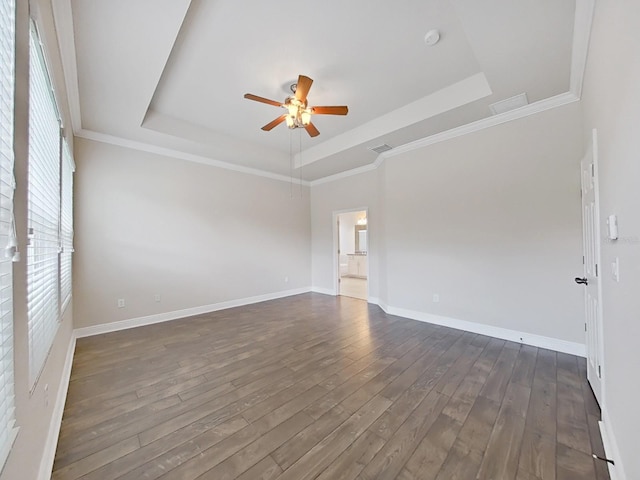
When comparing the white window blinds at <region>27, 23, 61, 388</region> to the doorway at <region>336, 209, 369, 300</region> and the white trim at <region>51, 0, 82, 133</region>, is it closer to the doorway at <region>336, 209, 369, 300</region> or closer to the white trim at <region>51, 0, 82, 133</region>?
the white trim at <region>51, 0, 82, 133</region>

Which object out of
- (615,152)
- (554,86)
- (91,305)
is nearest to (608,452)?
(615,152)

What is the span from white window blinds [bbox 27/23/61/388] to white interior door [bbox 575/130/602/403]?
3.50 m

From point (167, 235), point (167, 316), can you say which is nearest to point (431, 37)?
point (167, 235)

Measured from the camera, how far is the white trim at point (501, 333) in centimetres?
297

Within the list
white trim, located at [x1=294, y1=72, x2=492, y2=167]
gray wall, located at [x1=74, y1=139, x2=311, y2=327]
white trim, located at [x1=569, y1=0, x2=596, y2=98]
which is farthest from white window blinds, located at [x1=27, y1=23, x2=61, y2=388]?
white trim, located at [x1=294, y1=72, x2=492, y2=167]

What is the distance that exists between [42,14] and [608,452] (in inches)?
169

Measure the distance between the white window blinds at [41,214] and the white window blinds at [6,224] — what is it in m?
0.41

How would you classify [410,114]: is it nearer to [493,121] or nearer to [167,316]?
[493,121]

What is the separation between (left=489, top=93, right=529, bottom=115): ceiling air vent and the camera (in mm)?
3004

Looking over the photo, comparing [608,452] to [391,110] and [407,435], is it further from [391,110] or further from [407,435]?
[391,110]

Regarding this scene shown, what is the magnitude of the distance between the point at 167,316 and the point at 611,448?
16.9 feet

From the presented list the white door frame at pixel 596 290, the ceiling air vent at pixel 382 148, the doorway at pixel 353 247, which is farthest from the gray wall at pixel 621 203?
the doorway at pixel 353 247

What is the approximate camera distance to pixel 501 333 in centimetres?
344

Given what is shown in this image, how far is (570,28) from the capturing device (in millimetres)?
2072
